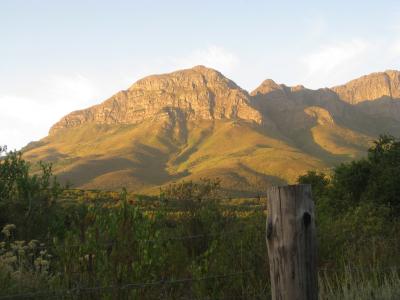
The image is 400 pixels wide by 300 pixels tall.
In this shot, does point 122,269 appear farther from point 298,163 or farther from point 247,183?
point 298,163

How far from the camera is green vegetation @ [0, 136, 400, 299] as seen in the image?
588 cm

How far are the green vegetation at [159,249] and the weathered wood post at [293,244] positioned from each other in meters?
1.45

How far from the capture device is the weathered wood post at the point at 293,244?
3.86 m

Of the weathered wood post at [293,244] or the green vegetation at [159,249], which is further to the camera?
the green vegetation at [159,249]

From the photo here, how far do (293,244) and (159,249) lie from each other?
2.64 m

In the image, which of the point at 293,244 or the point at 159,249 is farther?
the point at 159,249

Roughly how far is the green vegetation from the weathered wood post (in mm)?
1449

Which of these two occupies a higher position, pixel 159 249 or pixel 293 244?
pixel 293 244

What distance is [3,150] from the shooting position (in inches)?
483

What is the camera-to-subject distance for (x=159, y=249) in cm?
617

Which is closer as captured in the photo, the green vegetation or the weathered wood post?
the weathered wood post

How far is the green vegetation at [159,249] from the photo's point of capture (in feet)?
19.3

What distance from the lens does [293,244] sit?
12.8ft

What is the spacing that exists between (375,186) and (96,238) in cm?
1113
